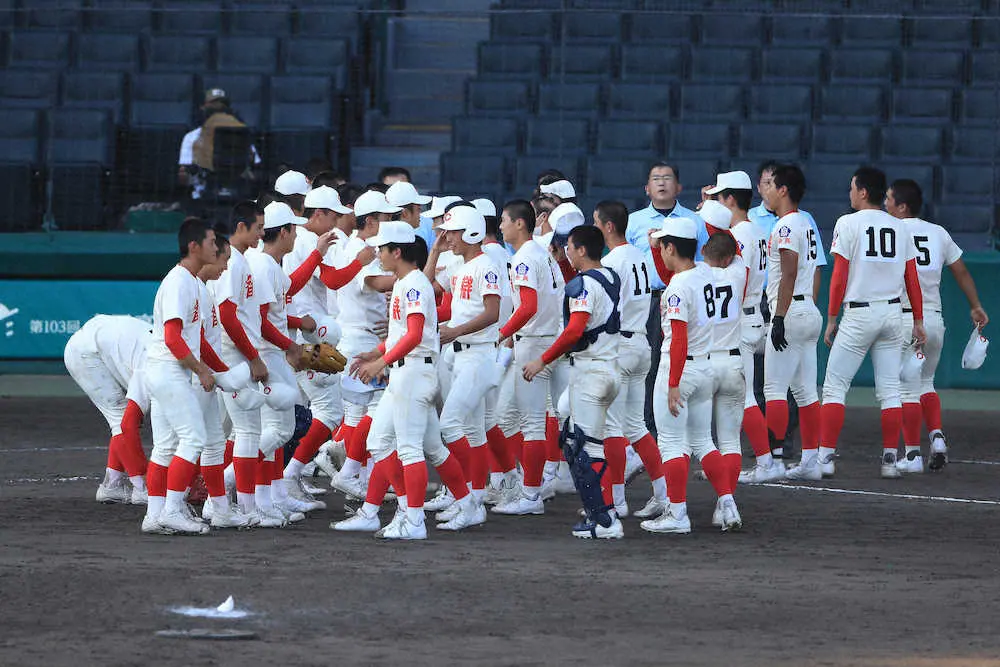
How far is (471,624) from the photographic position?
7.66 meters

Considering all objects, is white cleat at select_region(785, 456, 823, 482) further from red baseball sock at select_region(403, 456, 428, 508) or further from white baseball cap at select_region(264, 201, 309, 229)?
white baseball cap at select_region(264, 201, 309, 229)

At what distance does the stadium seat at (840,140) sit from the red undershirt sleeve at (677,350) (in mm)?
9750

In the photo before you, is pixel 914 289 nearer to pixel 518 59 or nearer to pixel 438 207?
pixel 438 207

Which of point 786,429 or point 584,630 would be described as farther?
point 786,429

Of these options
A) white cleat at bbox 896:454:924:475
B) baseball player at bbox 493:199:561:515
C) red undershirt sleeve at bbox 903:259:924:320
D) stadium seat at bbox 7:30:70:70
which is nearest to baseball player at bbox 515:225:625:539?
baseball player at bbox 493:199:561:515

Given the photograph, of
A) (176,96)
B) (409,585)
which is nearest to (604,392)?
(409,585)

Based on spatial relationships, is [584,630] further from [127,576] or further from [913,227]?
[913,227]

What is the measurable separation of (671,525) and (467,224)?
7.31ft

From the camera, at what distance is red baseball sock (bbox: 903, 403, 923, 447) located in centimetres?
1323

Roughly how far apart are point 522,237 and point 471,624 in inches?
151

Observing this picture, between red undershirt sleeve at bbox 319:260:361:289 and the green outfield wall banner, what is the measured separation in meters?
6.97

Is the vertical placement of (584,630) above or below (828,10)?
below

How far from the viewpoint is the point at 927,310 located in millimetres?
13492

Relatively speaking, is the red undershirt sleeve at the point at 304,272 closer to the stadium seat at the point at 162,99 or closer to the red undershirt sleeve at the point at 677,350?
the red undershirt sleeve at the point at 677,350
